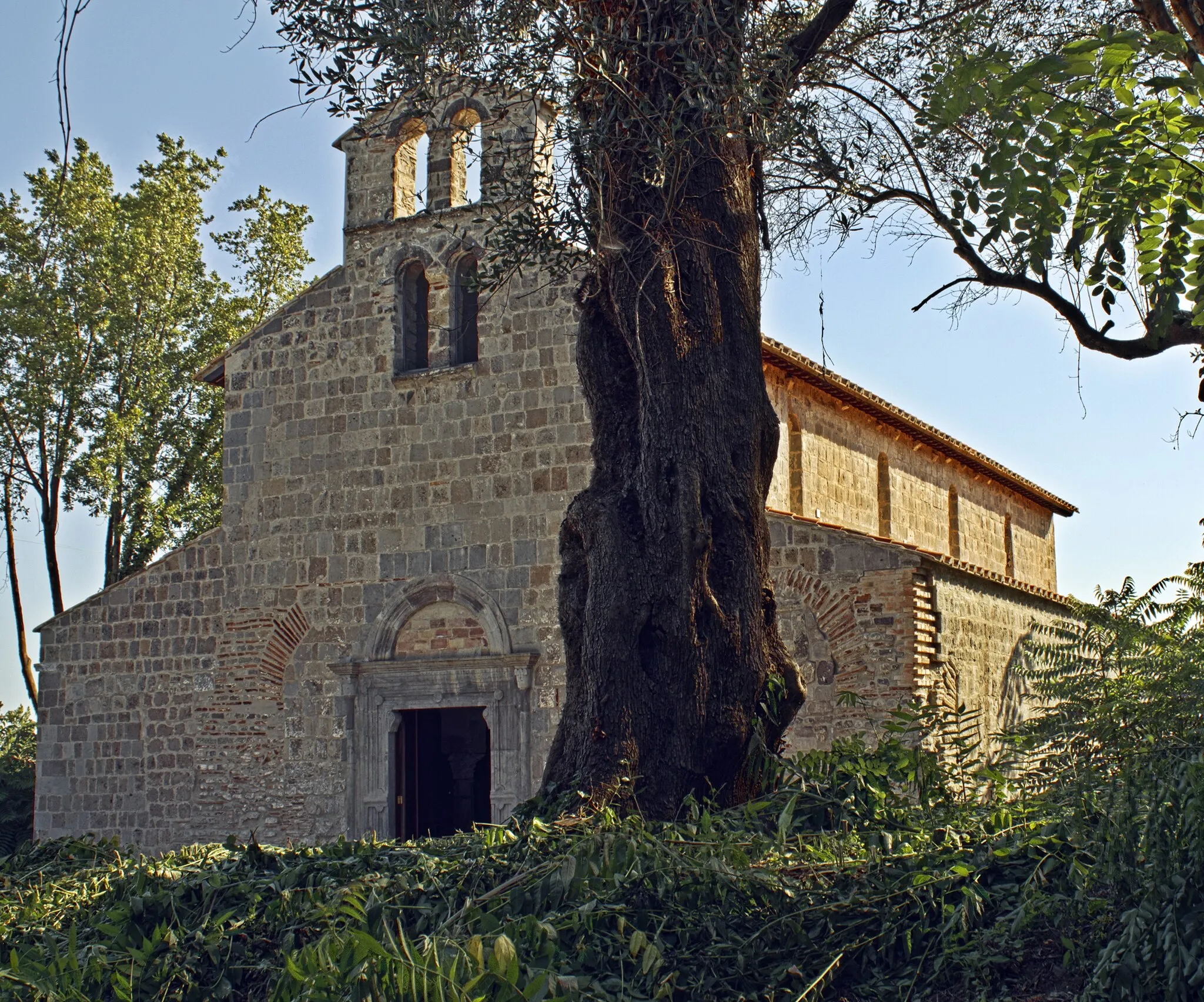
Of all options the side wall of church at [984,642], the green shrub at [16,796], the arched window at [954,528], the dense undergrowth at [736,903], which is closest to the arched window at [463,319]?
the side wall of church at [984,642]

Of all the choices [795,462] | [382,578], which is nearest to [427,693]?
[382,578]

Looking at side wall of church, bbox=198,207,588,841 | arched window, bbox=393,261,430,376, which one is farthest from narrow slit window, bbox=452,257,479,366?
arched window, bbox=393,261,430,376

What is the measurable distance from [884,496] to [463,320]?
20.7 ft

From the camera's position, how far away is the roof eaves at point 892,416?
45.5 feet

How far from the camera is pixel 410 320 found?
46.3ft

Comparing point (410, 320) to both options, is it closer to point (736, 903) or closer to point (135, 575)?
point (135, 575)

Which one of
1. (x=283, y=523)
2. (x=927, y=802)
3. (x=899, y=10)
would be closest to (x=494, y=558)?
(x=283, y=523)

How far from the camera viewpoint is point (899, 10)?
28.7 ft

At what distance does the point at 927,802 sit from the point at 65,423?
61.5 ft

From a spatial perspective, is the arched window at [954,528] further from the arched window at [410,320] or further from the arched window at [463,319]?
the arched window at [410,320]

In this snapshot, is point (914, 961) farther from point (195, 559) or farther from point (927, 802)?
point (195, 559)

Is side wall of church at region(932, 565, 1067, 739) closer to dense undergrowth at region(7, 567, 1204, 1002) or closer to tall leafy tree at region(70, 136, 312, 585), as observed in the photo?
dense undergrowth at region(7, 567, 1204, 1002)

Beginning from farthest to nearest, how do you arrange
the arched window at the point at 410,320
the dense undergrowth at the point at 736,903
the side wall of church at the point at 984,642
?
the arched window at the point at 410,320 < the side wall of church at the point at 984,642 < the dense undergrowth at the point at 736,903

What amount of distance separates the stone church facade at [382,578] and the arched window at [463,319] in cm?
2
